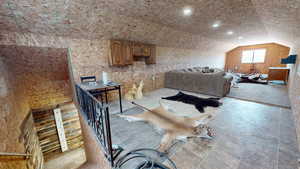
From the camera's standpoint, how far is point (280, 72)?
5.21 metres

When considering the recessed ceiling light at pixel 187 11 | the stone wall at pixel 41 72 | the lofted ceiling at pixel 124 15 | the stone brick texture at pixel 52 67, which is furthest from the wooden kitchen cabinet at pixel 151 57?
the stone wall at pixel 41 72

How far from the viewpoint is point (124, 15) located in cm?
260

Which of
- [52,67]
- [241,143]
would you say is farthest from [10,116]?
[241,143]

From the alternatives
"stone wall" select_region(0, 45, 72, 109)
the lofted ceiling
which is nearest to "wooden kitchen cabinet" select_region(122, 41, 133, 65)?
the lofted ceiling

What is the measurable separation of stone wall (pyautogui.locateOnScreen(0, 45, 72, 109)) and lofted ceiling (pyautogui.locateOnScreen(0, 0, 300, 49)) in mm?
510

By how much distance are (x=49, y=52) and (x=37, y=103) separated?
1879 mm

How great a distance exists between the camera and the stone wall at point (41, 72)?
240 cm

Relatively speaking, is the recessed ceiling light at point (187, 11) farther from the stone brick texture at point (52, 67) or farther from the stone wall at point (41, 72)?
the stone wall at point (41, 72)

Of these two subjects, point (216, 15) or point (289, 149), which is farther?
point (216, 15)

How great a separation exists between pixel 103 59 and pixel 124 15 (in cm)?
133

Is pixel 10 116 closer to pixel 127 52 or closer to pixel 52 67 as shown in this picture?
pixel 52 67

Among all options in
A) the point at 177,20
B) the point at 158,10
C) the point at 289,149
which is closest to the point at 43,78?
the point at 158,10

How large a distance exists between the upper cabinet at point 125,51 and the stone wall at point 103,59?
21cm

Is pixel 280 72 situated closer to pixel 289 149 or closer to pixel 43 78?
pixel 289 149
